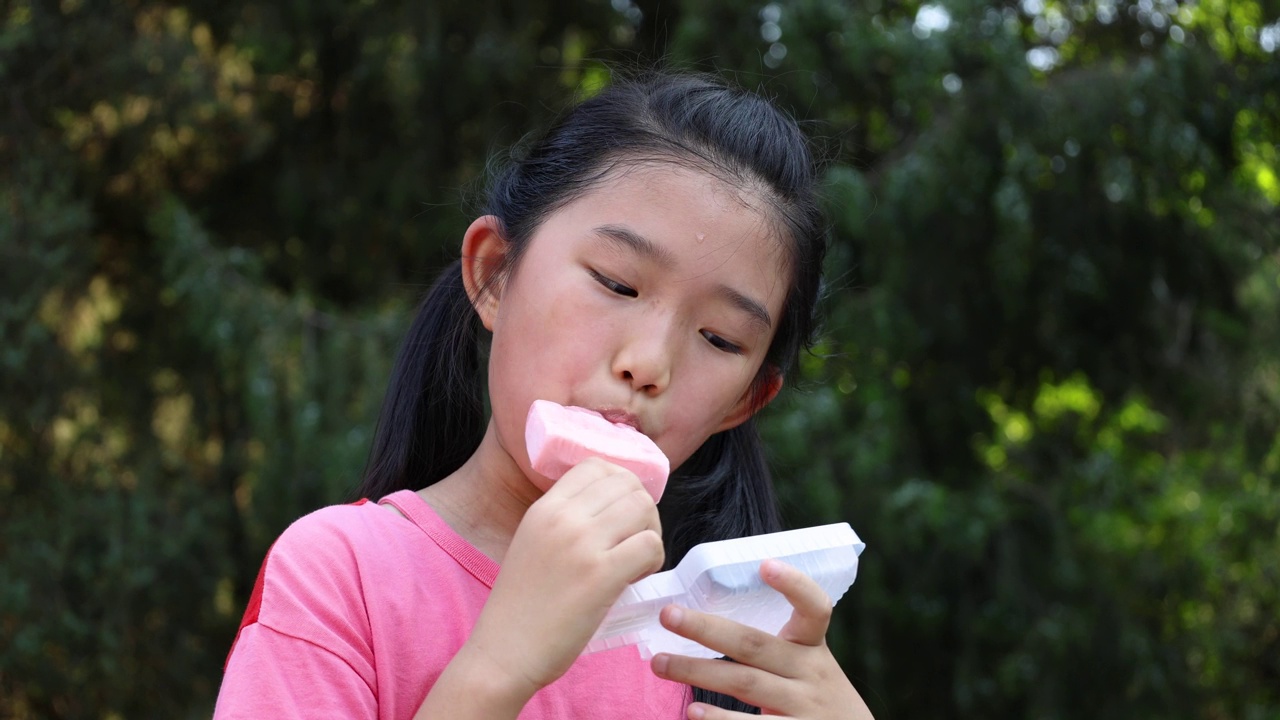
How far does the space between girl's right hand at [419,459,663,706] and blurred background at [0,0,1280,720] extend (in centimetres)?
252

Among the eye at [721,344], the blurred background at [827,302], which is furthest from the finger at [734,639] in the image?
the blurred background at [827,302]

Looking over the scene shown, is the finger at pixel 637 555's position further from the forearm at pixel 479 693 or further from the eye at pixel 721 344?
the eye at pixel 721 344

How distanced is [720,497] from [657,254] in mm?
695

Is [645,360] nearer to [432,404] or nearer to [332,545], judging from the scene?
[332,545]

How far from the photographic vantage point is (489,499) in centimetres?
174

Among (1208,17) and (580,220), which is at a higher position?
(580,220)

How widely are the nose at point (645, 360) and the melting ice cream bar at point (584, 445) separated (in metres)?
0.07

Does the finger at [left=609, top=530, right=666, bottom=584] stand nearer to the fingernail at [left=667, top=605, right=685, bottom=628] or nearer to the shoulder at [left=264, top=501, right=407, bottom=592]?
the fingernail at [left=667, top=605, right=685, bottom=628]

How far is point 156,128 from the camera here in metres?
4.66

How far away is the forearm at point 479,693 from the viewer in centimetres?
126

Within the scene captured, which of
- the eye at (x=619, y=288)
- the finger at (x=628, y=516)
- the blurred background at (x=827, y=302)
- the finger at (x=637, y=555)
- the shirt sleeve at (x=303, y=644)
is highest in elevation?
the eye at (x=619, y=288)

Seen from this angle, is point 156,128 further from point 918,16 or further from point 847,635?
point 847,635

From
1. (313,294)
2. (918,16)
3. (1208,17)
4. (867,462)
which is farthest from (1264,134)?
(313,294)

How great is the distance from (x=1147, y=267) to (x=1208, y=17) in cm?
94
